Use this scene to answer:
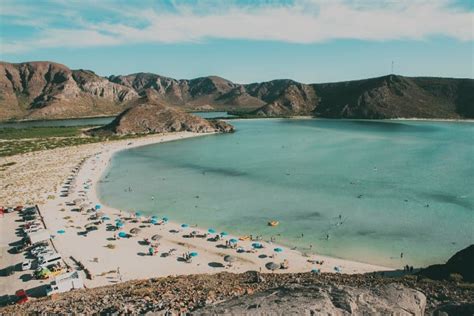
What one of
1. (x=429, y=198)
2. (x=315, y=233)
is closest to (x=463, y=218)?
(x=429, y=198)

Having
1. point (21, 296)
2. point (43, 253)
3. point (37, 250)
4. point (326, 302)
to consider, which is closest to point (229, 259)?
point (21, 296)

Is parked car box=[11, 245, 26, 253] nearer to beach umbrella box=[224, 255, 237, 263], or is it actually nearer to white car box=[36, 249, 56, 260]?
white car box=[36, 249, 56, 260]

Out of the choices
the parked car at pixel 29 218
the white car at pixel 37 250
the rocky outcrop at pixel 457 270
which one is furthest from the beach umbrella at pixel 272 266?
the parked car at pixel 29 218

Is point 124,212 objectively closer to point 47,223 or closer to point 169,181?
point 47,223

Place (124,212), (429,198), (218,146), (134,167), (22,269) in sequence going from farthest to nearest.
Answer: (218,146), (134,167), (429,198), (124,212), (22,269)

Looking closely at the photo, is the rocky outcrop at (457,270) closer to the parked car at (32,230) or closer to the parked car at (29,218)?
the parked car at (32,230)

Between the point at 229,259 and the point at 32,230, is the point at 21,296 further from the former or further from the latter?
the point at 229,259
